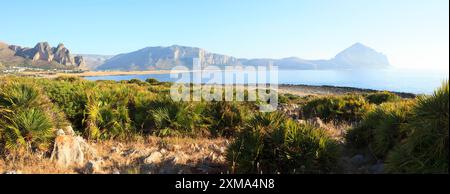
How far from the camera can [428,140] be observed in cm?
536

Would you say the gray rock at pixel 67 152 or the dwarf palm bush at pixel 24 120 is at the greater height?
the dwarf palm bush at pixel 24 120

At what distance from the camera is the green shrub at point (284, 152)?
6641mm

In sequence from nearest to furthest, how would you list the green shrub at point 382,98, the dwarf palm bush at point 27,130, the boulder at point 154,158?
the boulder at point 154,158, the dwarf palm bush at point 27,130, the green shrub at point 382,98

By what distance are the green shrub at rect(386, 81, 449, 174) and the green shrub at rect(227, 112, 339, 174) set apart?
4.39 ft

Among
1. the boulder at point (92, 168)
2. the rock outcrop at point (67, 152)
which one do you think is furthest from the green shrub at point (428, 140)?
the rock outcrop at point (67, 152)

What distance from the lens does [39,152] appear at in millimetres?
7738

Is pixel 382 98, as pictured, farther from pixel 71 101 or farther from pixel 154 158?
pixel 71 101

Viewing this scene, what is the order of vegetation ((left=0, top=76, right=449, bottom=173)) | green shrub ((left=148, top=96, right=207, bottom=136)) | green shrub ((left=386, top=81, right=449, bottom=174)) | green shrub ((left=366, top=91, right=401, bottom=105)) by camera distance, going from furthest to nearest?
green shrub ((left=366, top=91, right=401, bottom=105)) < green shrub ((left=148, top=96, right=207, bottom=136)) < vegetation ((left=0, top=76, right=449, bottom=173)) < green shrub ((left=386, top=81, right=449, bottom=174))

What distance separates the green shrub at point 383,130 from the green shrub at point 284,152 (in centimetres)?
109

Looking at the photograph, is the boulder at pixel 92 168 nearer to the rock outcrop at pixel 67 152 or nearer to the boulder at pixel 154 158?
the rock outcrop at pixel 67 152

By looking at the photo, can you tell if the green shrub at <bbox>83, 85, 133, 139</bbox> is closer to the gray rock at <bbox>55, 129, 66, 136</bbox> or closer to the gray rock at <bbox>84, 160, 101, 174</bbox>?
the gray rock at <bbox>55, 129, 66, 136</bbox>

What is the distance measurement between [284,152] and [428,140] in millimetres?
2395

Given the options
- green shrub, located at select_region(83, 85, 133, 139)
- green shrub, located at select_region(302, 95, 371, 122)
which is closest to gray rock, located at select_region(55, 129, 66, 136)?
green shrub, located at select_region(83, 85, 133, 139)

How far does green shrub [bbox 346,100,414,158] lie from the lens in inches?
278
